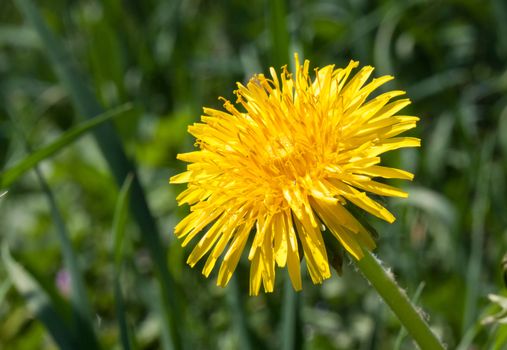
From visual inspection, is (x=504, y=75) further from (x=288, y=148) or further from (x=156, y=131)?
(x=288, y=148)

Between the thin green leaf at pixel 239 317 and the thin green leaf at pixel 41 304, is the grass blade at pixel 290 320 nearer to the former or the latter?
the thin green leaf at pixel 239 317

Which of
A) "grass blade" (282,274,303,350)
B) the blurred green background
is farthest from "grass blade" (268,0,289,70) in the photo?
"grass blade" (282,274,303,350)

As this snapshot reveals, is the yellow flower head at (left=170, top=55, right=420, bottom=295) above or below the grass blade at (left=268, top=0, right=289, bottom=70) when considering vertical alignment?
below

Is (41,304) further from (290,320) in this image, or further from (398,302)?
(398,302)

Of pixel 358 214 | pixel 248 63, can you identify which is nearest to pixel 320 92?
pixel 358 214

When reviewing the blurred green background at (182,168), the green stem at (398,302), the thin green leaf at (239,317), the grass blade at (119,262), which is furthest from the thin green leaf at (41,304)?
the green stem at (398,302)

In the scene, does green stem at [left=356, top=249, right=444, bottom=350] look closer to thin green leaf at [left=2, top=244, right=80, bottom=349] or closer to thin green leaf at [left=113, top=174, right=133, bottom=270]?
thin green leaf at [left=113, top=174, right=133, bottom=270]

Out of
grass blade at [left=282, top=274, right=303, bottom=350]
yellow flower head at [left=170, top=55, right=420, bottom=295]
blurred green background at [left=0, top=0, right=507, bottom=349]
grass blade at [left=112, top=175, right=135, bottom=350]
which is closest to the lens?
yellow flower head at [left=170, top=55, right=420, bottom=295]
